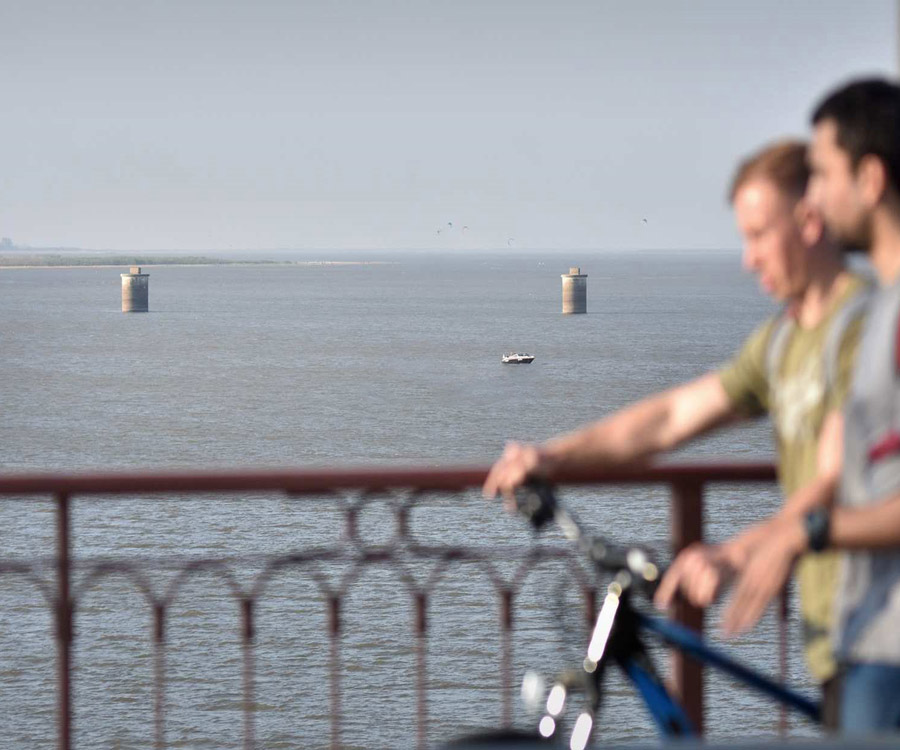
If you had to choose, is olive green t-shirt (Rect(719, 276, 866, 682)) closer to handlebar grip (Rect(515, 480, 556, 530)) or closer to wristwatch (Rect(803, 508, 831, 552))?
wristwatch (Rect(803, 508, 831, 552))

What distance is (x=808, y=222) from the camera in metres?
2.48

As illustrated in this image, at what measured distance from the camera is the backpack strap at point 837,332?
2346 millimetres

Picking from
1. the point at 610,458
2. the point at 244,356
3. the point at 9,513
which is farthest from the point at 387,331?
the point at 610,458

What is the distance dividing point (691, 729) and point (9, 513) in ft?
153

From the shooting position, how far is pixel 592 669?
8.34 ft

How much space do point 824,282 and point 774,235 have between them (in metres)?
0.13

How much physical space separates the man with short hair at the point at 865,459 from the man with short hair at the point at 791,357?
3.0 inches

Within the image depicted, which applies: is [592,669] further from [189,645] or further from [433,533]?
[433,533]

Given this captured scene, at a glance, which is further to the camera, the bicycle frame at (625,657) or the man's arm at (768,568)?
the bicycle frame at (625,657)

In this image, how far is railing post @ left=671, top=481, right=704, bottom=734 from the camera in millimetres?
3760

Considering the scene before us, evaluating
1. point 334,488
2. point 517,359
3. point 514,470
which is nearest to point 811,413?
point 514,470

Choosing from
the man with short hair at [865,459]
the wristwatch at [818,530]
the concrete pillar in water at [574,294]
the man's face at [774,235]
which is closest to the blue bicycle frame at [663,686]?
the man with short hair at [865,459]

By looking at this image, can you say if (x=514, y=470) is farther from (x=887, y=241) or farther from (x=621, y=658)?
(x=887, y=241)

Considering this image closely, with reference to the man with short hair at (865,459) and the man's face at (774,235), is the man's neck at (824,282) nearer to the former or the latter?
the man's face at (774,235)
